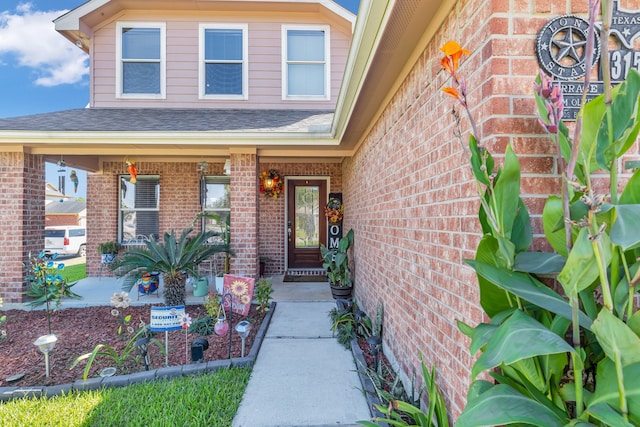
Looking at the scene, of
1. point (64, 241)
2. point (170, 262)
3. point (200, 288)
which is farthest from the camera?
point (64, 241)

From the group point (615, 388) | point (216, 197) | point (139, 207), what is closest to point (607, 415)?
point (615, 388)

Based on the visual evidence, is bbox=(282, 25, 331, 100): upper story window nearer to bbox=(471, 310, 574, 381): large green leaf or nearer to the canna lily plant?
the canna lily plant

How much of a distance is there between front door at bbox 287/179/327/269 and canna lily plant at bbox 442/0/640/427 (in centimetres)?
672

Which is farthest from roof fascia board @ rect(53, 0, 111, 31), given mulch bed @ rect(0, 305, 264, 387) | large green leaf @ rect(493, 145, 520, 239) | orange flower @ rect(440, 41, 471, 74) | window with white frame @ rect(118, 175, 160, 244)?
large green leaf @ rect(493, 145, 520, 239)

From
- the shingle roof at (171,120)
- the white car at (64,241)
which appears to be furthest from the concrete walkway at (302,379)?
the white car at (64,241)

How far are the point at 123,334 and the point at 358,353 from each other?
303 centimetres

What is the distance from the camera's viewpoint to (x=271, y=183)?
7.64m

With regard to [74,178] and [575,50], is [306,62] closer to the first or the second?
[74,178]

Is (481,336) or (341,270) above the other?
(481,336)

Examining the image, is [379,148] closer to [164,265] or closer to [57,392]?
[164,265]

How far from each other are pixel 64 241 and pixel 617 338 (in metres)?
20.1

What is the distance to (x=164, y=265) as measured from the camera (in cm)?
482

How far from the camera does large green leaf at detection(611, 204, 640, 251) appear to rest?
0.85 meters

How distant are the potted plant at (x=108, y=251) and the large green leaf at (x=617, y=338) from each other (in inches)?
324
